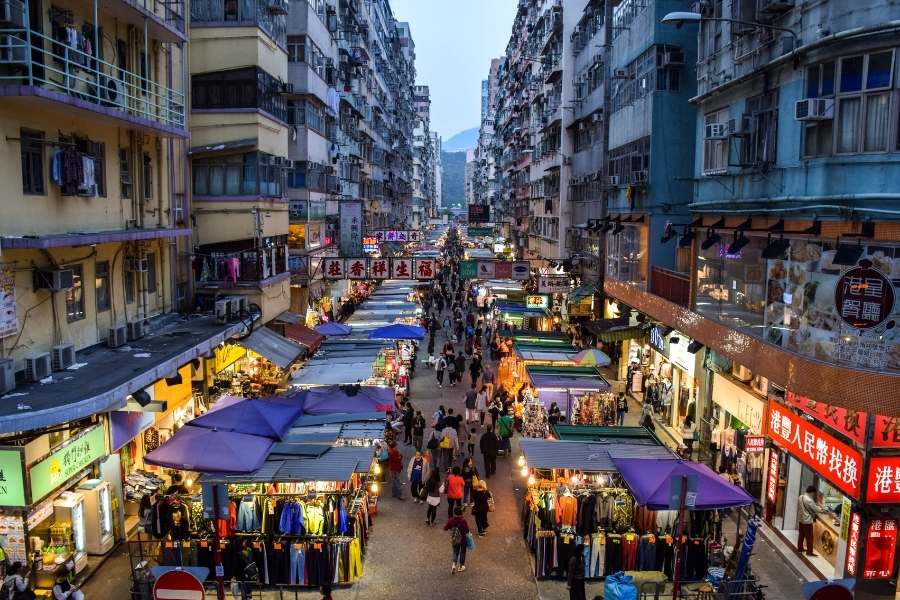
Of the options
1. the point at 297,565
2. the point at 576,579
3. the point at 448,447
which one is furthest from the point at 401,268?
the point at 576,579

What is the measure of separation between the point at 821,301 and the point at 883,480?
3153 mm

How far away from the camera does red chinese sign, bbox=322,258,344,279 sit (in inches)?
1233

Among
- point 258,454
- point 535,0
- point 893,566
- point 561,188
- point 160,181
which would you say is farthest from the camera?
point 535,0

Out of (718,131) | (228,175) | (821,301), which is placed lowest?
(821,301)

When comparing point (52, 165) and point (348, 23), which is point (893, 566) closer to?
point (52, 165)

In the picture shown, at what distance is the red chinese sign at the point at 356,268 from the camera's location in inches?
1228

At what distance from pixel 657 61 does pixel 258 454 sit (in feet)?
61.5

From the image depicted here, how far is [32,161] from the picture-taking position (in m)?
14.1

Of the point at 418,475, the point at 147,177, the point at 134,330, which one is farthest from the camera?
the point at 147,177

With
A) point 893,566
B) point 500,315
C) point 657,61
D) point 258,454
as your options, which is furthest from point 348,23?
point 893,566

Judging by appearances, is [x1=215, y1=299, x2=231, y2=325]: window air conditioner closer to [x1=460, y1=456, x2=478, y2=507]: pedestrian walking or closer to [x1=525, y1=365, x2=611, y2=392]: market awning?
[x1=460, y1=456, x2=478, y2=507]: pedestrian walking

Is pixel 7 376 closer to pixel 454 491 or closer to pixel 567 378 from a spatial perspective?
pixel 454 491

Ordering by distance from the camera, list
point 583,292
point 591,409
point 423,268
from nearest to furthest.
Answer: point 591,409, point 423,268, point 583,292

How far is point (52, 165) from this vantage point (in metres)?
14.5
